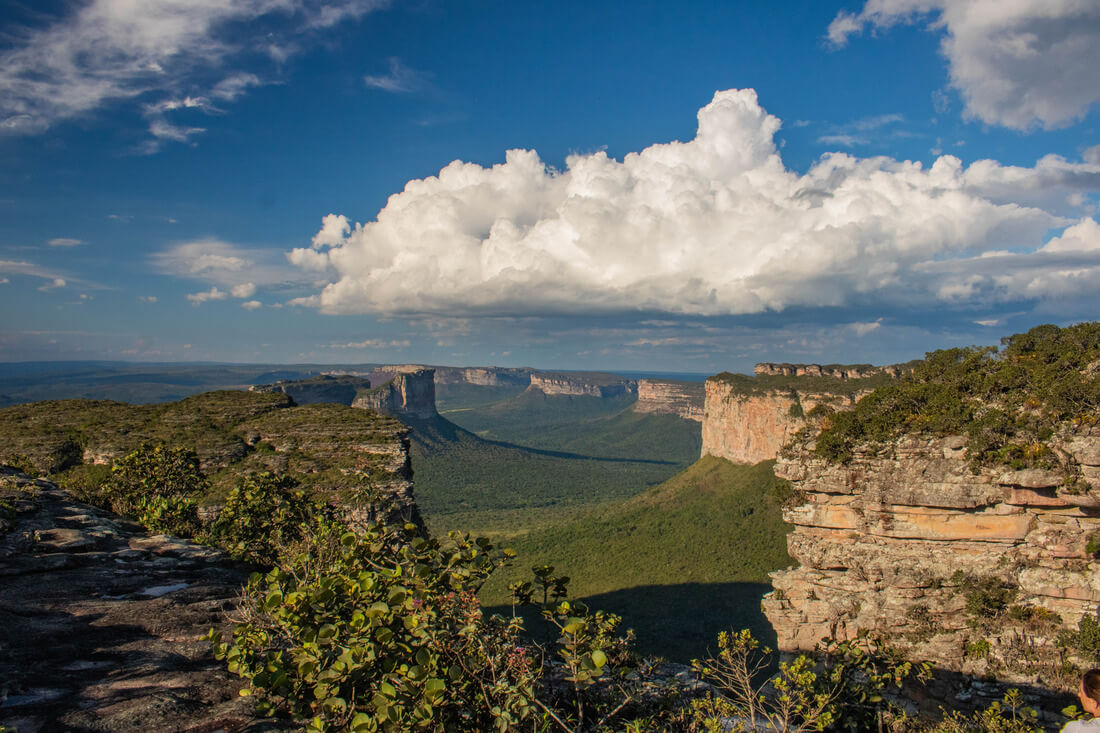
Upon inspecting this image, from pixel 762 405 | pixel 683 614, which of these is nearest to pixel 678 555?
pixel 683 614

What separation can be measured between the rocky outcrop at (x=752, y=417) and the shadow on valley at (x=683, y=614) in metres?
20.6

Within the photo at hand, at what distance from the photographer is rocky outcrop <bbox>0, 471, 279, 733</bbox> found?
20.6 feet

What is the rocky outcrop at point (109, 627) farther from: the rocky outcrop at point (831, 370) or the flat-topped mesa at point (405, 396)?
the flat-topped mesa at point (405, 396)

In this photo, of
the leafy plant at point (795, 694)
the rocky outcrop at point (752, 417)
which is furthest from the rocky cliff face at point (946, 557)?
the rocky outcrop at point (752, 417)

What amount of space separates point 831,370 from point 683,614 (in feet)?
133

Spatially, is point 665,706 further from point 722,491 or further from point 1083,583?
point 722,491

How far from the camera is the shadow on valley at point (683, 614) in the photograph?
36.8 m

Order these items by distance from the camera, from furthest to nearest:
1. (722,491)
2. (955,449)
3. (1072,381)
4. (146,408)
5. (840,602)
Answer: (722,491) → (146,408) → (840,602) → (955,449) → (1072,381)

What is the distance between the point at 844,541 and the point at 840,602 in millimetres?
1992

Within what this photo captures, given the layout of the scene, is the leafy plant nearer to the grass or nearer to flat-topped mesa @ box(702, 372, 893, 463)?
the grass

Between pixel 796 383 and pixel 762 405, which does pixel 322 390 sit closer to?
pixel 762 405

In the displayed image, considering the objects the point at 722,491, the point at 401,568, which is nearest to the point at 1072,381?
the point at 401,568

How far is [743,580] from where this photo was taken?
45.5 metres

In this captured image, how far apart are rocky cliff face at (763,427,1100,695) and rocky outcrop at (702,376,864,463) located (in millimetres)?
38857
